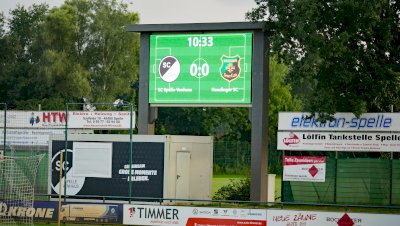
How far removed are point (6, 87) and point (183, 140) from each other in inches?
2191

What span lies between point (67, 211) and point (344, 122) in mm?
10054

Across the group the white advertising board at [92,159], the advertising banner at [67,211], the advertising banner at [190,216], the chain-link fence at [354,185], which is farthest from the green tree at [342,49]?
the advertising banner at [67,211]

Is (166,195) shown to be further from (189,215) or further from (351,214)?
(351,214)

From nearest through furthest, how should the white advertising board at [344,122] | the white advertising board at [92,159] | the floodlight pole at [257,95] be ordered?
1. the white advertising board at [344,122]
2. the white advertising board at [92,159]
3. the floodlight pole at [257,95]

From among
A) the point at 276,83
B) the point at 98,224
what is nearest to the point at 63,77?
the point at 276,83

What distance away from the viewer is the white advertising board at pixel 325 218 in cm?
2670

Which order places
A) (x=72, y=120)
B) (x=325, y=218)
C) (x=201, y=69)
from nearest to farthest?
1. (x=325, y=218)
2. (x=201, y=69)
3. (x=72, y=120)

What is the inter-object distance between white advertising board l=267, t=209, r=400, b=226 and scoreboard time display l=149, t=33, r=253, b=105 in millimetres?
6599

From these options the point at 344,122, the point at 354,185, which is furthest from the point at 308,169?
the point at 344,122

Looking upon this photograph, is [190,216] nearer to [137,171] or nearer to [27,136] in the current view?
[137,171]

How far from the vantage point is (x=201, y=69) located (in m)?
33.5

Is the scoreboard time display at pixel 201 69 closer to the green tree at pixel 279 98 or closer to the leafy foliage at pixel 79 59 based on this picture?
the leafy foliage at pixel 79 59

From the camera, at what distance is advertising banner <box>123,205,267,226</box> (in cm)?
2777

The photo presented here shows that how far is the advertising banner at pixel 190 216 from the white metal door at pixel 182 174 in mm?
4313
